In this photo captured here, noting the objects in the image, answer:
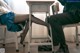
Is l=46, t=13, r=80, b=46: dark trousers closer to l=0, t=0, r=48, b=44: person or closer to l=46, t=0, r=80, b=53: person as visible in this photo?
Answer: l=46, t=0, r=80, b=53: person

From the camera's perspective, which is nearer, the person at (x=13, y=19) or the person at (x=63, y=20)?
the person at (x=63, y=20)

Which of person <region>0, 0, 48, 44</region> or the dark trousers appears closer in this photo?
the dark trousers

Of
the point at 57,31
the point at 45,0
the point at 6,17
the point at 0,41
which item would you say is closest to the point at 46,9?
the point at 45,0

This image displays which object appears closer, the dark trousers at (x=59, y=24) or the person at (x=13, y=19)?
the dark trousers at (x=59, y=24)

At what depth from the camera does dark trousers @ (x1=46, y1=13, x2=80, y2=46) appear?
241 cm

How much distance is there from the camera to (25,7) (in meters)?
3.95

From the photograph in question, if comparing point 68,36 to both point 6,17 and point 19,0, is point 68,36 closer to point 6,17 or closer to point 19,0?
Answer: point 19,0

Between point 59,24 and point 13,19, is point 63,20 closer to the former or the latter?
point 59,24

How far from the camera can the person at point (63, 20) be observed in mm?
2414

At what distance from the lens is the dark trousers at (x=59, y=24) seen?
2414mm

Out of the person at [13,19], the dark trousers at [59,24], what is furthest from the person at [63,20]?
the person at [13,19]

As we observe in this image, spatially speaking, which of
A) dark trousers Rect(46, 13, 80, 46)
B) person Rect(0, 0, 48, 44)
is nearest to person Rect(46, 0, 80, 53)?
dark trousers Rect(46, 13, 80, 46)

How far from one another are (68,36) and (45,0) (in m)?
1.73

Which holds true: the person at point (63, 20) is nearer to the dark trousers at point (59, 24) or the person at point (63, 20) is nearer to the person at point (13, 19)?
the dark trousers at point (59, 24)
